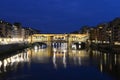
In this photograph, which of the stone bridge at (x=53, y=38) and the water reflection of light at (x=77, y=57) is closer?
the water reflection of light at (x=77, y=57)

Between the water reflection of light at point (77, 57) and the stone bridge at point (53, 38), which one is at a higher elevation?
the stone bridge at point (53, 38)

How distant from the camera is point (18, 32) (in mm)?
137625

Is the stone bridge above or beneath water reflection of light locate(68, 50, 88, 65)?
above

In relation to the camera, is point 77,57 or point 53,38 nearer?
point 77,57

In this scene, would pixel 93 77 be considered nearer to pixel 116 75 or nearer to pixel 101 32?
pixel 116 75

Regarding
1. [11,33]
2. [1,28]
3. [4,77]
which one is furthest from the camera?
[11,33]

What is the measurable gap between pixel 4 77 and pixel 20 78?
1310 millimetres

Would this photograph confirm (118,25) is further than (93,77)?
Yes

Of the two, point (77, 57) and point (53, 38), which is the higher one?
point (53, 38)

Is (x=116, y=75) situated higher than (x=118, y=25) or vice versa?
(x=118, y=25)

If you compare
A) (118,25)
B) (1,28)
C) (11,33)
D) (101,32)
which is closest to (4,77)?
(118,25)

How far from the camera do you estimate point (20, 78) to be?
28922mm

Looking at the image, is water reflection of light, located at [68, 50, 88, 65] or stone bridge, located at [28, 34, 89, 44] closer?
water reflection of light, located at [68, 50, 88, 65]

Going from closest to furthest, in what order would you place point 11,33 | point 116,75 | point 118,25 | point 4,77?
1. point 4,77
2. point 116,75
3. point 118,25
4. point 11,33
